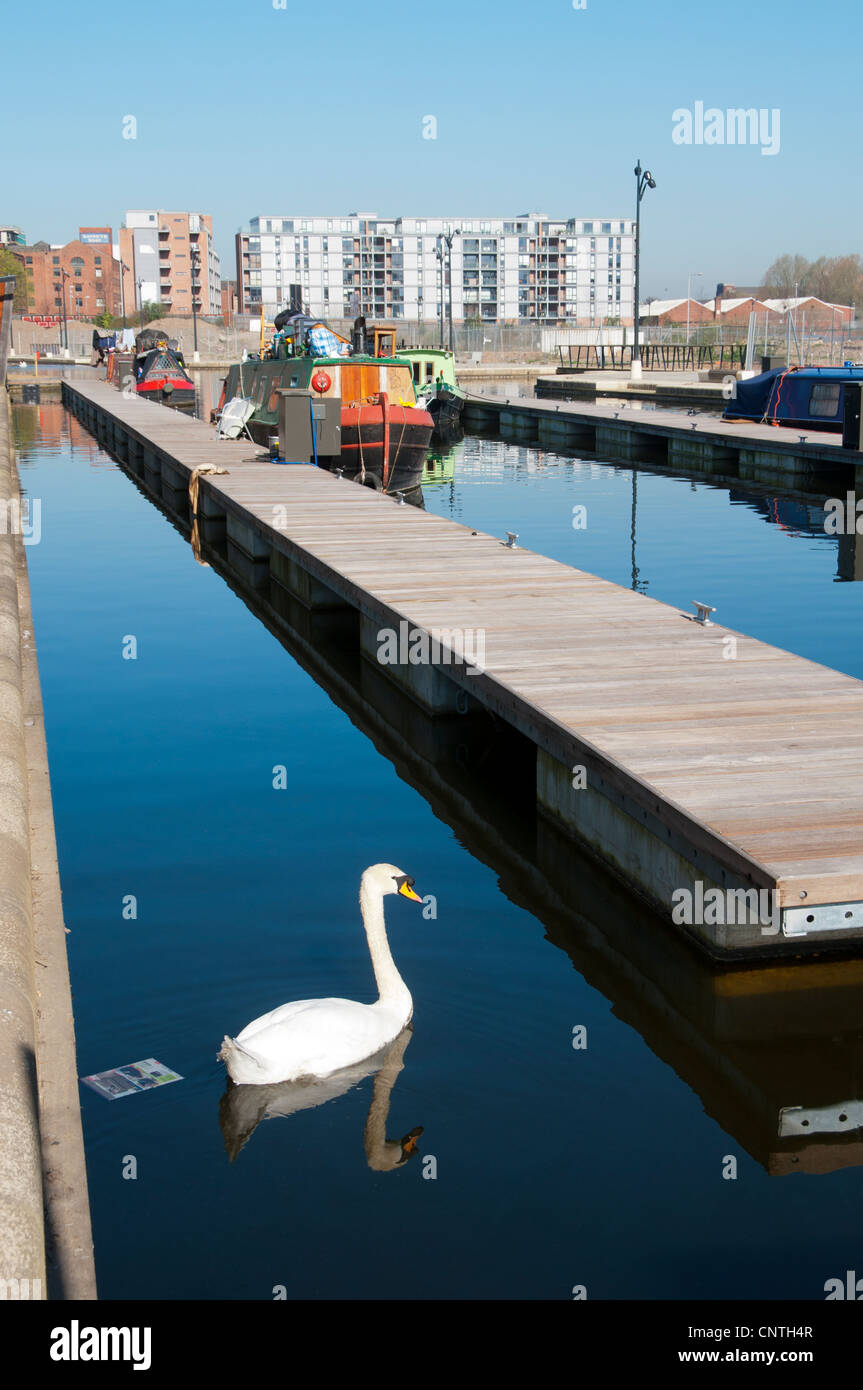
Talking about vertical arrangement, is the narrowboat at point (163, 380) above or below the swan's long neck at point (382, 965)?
above

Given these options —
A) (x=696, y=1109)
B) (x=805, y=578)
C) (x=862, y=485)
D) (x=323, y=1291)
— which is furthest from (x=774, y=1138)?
(x=862, y=485)

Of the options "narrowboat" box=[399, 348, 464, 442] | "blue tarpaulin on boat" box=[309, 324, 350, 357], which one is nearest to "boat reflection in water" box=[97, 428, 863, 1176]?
"blue tarpaulin on boat" box=[309, 324, 350, 357]

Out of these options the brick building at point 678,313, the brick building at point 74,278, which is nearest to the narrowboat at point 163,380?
Answer: the brick building at point 678,313

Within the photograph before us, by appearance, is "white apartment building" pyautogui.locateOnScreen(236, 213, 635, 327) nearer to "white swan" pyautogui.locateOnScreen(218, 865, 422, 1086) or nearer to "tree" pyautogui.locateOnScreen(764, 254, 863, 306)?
"tree" pyautogui.locateOnScreen(764, 254, 863, 306)

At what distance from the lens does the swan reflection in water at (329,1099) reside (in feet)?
18.7

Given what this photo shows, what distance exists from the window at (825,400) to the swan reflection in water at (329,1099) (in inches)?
1159

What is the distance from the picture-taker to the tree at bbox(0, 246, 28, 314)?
149750mm

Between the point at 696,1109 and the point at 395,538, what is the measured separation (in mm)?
11026

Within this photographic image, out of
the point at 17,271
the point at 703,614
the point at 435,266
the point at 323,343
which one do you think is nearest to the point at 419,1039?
the point at 703,614

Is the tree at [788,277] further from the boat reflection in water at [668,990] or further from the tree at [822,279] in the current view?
the boat reflection in water at [668,990]

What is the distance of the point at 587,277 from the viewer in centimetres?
19262

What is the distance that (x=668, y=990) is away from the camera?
7234mm

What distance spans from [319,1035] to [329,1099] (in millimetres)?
292

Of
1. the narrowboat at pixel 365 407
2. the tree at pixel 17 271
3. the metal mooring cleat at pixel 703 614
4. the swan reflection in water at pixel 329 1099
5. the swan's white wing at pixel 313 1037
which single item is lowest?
the swan reflection in water at pixel 329 1099
